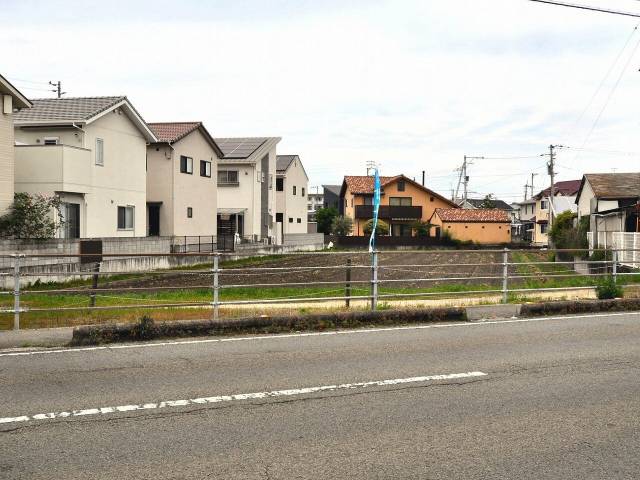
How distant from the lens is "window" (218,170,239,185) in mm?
45500

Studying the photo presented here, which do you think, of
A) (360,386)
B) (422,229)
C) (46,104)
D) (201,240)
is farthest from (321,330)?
(422,229)

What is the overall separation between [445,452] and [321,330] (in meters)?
6.09

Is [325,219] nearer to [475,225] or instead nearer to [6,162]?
[475,225]

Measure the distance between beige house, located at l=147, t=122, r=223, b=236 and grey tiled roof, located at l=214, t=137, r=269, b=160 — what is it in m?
7.79

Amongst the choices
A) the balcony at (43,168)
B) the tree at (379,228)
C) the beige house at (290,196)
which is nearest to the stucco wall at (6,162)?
the balcony at (43,168)

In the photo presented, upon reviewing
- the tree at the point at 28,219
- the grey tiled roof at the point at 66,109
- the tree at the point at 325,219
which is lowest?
the tree at the point at 28,219

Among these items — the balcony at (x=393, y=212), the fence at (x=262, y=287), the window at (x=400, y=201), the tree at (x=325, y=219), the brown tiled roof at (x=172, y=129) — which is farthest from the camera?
the tree at (x=325, y=219)

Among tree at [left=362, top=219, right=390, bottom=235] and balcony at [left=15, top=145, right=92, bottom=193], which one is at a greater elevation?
balcony at [left=15, top=145, right=92, bottom=193]

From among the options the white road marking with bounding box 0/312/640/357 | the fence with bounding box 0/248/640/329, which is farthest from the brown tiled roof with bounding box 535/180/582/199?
the white road marking with bounding box 0/312/640/357

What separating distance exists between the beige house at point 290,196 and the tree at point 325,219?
45.4 ft

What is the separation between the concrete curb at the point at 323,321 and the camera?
371 inches

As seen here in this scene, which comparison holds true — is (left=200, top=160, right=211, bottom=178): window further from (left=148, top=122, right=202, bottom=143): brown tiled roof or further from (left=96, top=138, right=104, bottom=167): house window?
(left=96, top=138, right=104, bottom=167): house window

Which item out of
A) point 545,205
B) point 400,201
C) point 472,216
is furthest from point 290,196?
point 545,205

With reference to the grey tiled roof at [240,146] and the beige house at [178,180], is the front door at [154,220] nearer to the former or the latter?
the beige house at [178,180]
